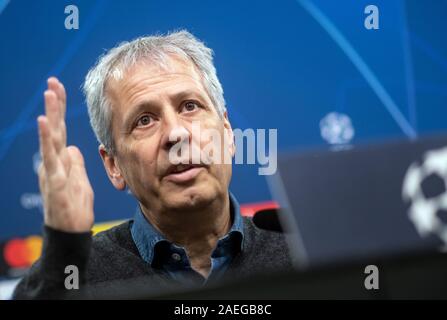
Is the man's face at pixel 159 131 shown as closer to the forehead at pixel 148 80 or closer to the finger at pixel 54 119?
the forehead at pixel 148 80

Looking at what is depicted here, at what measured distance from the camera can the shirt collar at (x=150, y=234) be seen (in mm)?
2092

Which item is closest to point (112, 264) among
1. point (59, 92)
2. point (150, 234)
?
point (150, 234)

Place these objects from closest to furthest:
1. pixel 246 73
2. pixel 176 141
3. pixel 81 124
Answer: pixel 176 141 → pixel 81 124 → pixel 246 73

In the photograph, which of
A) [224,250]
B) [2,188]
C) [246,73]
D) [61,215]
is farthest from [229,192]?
[2,188]

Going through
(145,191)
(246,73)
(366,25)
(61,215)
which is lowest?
(61,215)

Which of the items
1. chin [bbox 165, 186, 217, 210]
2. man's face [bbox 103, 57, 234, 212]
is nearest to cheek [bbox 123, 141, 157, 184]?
man's face [bbox 103, 57, 234, 212]

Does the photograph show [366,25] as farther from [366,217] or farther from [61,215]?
[61,215]

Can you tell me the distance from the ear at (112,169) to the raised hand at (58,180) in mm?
275

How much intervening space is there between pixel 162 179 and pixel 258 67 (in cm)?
68

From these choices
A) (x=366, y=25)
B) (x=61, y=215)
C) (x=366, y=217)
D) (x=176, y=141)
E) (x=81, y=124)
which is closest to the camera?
(x=366, y=217)

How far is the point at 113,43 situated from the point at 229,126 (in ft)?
1.71

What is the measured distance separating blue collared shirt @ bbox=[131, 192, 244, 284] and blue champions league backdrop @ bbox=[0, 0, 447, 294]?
6.8 inches

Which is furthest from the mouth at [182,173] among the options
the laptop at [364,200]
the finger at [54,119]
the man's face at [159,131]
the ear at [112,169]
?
the laptop at [364,200]

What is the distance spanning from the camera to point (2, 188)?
2.20m
